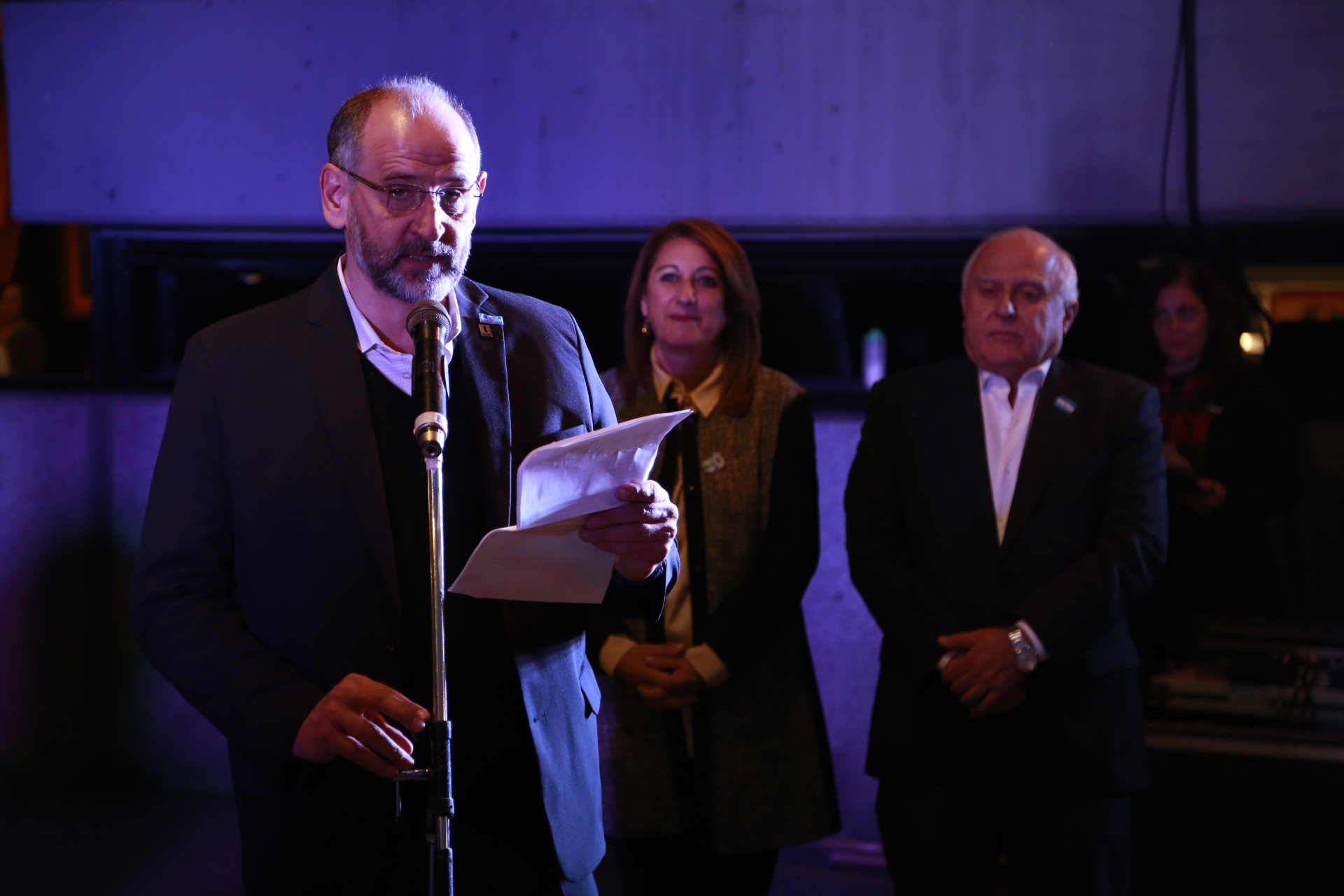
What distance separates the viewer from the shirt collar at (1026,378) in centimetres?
234

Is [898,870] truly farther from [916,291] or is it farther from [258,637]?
[916,291]

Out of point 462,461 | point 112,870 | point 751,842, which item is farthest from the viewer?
point 112,870

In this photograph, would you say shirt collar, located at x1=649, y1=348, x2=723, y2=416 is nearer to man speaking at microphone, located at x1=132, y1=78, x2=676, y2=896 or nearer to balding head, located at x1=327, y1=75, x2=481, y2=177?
man speaking at microphone, located at x1=132, y1=78, x2=676, y2=896

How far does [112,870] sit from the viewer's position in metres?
3.25

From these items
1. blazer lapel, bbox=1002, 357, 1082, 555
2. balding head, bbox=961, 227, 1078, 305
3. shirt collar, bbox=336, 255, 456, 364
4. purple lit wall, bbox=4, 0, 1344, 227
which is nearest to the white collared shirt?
shirt collar, bbox=336, 255, 456, 364

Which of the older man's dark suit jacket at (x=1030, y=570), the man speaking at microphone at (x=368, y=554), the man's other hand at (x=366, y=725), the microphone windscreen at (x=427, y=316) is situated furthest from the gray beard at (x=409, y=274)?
the older man's dark suit jacket at (x=1030, y=570)

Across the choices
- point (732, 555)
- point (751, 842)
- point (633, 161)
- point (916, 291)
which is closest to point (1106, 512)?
point (732, 555)

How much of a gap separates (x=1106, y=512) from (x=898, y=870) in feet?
3.02

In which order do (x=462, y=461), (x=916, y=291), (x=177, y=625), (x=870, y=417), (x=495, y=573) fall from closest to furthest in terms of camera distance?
(x=495, y=573) → (x=177, y=625) → (x=462, y=461) → (x=870, y=417) → (x=916, y=291)

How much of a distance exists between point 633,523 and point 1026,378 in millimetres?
1370

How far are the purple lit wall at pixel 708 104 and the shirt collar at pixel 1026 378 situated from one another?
3.90 ft

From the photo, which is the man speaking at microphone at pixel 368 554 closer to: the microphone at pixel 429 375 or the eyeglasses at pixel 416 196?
the eyeglasses at pixel 416 196

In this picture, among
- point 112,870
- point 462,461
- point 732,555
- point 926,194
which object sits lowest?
point 112,870

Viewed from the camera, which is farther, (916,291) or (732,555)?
(916,291)
